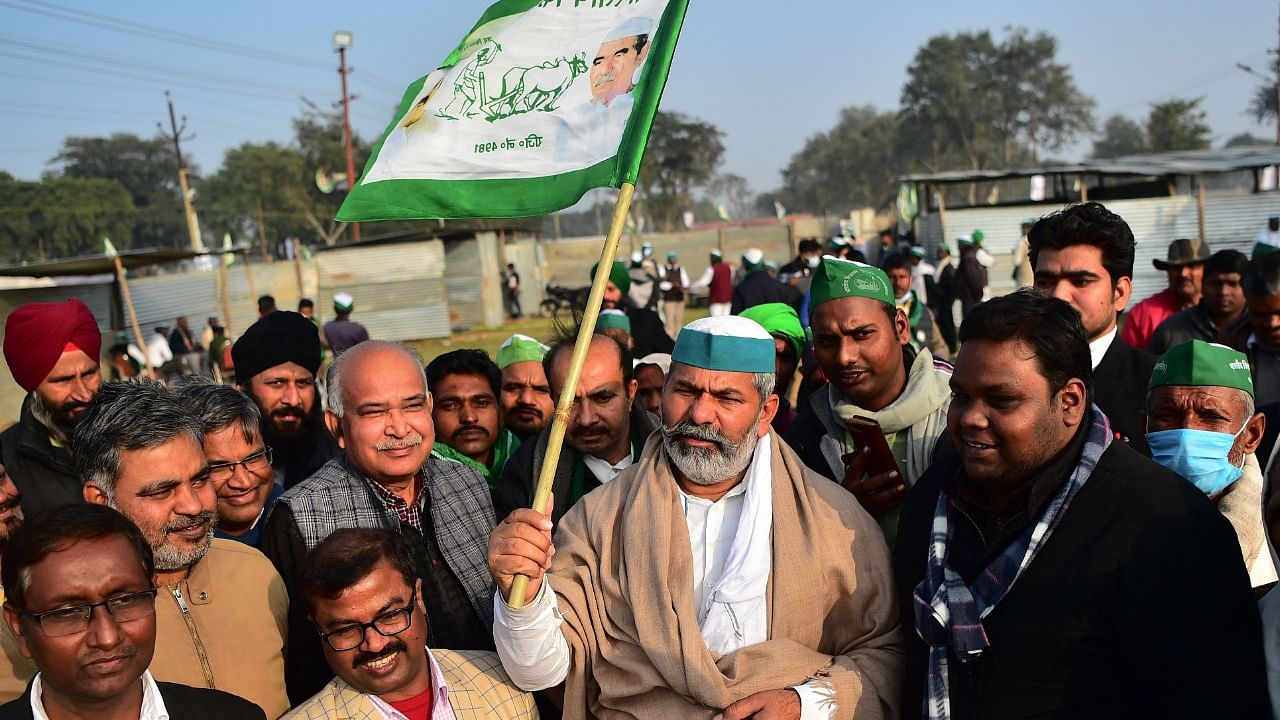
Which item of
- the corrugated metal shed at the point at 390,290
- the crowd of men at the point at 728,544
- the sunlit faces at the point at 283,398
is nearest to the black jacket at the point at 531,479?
the crowd of men at the point at 728,544

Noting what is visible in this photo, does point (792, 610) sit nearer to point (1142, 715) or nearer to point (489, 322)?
point (1142, 715)

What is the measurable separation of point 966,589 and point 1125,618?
0.34 m

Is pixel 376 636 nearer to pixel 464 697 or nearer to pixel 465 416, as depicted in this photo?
pixel 464 697

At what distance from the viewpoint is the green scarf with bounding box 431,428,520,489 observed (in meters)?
4.23

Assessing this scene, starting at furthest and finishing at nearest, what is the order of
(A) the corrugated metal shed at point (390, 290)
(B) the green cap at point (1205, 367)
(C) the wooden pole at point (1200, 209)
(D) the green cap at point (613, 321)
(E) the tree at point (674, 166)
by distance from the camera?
(E) the tree at point (674, 166), (A) the corrugated metal shed at point (390, 290), (C) the wooden pole at point (1200, 209), (D) the green cap at point (613, 321), (B) the green cap at point (1205, 367)

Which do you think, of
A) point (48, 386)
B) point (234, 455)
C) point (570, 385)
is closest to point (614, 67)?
point (570, 385)

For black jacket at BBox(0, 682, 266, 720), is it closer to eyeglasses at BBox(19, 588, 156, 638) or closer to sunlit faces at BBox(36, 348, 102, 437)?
eyeglasses at BBox(19, 588, 156, 638)

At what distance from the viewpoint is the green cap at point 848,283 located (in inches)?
145

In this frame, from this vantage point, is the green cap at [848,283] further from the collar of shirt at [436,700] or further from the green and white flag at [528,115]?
the collar of shirt at [436,700]

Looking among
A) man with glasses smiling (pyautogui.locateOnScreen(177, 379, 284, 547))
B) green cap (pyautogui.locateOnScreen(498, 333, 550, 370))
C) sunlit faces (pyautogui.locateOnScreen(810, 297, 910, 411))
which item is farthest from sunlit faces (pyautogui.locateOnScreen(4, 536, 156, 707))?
green cap (pyautogui.locateOnScreen(498, 333, 550, 370))

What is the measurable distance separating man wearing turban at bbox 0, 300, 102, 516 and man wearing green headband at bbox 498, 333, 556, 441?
5.83 ft

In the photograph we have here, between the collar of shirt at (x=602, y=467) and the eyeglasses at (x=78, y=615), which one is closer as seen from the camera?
the eyeglasses at (x=78, y=615)

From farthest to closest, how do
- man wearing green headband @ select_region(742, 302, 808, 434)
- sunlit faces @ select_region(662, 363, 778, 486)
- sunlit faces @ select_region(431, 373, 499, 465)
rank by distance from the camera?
man wearing green headband @ select_region(742, 302, 808, 434) < sunlit faces @ select_region(431, 373, 499, 465) < sunlit faces @ select_region(662, 363, 778, 486)

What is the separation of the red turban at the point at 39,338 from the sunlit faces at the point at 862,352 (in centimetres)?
301
